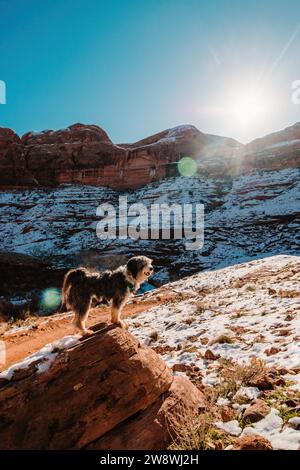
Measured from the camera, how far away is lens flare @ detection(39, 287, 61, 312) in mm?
19153

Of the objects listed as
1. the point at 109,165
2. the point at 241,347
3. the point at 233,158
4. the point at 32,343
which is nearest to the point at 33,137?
the point at 109,165

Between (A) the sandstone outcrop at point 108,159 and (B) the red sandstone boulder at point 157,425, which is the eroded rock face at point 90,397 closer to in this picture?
(B) the red sandstone boulder at point 157,425

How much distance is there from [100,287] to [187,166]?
6457cm

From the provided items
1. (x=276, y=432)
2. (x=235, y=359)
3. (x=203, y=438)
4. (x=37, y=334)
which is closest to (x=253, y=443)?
(x=276, y=432)

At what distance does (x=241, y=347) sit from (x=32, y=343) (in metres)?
7.76

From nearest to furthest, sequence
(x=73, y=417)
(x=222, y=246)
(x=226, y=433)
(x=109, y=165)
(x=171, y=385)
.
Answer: (x=226, y=433) → (x=73, y=417) → (x=171, y=385) → (x=222, y=246) → (x=109, y=165)

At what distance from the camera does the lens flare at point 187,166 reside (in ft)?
209

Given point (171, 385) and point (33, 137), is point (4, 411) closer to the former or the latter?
point (171, 385)

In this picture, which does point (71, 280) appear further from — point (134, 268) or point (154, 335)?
point (154, 335)

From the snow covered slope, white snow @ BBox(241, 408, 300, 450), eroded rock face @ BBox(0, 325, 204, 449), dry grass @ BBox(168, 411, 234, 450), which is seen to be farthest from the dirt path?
white snow @ BBox(241, 408, 300, 450)

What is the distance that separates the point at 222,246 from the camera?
35.2m

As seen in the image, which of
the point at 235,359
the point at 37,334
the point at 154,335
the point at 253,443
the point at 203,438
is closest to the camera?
the point at 253,443

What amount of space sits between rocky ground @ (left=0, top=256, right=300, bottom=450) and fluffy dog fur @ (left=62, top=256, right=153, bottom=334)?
124 centimetres

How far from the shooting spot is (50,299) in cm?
2116
